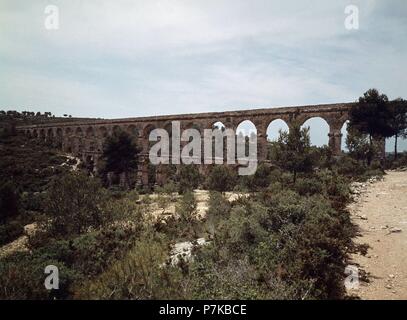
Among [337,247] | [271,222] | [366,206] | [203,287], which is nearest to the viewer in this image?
[203,287]

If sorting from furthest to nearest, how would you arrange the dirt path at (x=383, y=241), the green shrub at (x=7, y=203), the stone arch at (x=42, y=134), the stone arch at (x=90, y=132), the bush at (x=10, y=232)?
1. the stone arch at (x=42, y=134)
2. the stone arch at (x=90, y=132)
3. the green shrub at (x=7, y=203)
4. the bush at (x=10, y=232)
5. the dirt path at (x=383, y=241)

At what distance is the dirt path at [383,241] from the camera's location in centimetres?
570

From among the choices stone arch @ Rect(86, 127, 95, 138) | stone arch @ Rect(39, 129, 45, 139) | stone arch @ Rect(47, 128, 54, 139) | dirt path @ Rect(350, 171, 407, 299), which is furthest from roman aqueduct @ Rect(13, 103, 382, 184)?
dirt path @ Rect(350, 171, 407, 299)

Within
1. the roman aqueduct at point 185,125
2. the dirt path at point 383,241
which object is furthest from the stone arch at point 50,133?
the dirt path at point 383,241

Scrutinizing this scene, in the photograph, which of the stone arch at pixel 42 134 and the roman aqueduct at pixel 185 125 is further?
Answer: the stone arch at pixel 42 134

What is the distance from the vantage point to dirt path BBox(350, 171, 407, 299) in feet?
18.7

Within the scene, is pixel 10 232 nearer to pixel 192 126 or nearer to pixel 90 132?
pixel 192 126

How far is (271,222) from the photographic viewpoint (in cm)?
865

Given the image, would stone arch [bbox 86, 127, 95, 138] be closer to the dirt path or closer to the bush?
the bush

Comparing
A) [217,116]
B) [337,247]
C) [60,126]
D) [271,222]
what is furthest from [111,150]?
[60,126]

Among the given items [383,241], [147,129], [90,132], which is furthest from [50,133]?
[383,241]

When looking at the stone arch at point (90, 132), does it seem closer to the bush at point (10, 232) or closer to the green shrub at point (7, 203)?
the green shrub at point (7, 203)
